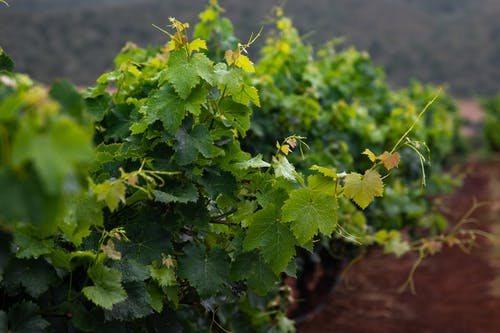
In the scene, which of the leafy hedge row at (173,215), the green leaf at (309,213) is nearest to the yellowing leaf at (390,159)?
the leafy hedge row at (173,215)

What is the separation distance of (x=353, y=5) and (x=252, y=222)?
79.6 ft

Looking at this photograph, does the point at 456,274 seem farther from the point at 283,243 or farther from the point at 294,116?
the point at 283,243

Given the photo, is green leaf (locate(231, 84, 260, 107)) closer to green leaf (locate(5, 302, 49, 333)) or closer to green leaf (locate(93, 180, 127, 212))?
green leaf (locate(93, 180, 127, 212))

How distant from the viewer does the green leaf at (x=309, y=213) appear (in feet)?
4.79

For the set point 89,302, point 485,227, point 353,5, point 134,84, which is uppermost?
point 353,5

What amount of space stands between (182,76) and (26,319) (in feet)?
2.17

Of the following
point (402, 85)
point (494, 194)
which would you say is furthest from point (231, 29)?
point (402, 85)

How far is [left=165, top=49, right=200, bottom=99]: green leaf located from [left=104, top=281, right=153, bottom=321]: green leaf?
47 cm

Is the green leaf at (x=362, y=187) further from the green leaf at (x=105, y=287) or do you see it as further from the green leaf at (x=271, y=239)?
the green leaf at (x=105, y=287)

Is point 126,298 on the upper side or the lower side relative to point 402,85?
lower

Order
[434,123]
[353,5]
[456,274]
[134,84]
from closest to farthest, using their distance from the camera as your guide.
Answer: [134,84], [456,274], [434,123], [353,5]

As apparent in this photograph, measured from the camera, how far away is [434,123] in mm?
7184

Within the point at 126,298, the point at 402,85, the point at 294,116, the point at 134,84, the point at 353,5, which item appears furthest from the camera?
the point at 353,5

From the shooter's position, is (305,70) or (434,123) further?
(434,123)
